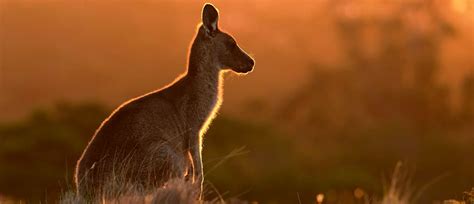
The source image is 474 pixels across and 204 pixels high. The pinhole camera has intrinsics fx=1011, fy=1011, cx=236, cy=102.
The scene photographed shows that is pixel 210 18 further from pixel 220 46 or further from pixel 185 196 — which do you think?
pixel 185 196

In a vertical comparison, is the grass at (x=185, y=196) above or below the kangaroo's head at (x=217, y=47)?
below

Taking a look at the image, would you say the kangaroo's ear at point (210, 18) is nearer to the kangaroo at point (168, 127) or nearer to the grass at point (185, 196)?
the kangaroo at point (168, 127)

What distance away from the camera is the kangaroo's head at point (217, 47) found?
10.9 metres

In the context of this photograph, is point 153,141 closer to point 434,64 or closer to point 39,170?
point 39,170

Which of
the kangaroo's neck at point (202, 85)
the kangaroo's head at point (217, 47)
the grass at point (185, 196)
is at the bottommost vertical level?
the grass at point (185, 196)

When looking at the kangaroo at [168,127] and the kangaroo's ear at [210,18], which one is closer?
the kangaroo at [168,127]

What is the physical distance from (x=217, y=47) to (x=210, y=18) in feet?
1.33

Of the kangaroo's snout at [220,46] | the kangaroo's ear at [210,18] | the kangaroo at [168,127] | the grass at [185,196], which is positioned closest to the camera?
the grass at [185,196]

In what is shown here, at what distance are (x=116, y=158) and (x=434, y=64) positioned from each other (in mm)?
41884

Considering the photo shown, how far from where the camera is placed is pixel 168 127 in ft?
33.8

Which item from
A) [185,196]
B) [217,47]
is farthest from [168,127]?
[185,196]

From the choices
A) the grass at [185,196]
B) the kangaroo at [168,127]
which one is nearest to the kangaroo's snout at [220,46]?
the kangaroo at [168,127]

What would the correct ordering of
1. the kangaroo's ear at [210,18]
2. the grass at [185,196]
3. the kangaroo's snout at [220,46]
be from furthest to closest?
the kangaroo's snout at [220,46]
the kangaroo's ear at [210,18]
the grass at [185,196]

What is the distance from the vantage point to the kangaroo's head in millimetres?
10891
